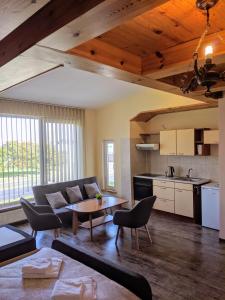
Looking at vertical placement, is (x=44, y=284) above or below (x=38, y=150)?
below

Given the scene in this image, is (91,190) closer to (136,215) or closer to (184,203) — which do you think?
(136,215)

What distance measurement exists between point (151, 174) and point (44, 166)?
2731mm

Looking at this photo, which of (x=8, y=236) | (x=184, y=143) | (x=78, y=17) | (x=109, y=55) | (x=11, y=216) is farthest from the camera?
(x=184, y=143)

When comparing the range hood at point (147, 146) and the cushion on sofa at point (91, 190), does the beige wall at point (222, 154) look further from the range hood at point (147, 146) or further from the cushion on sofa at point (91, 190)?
the cushion on sofa at point (91, 190)

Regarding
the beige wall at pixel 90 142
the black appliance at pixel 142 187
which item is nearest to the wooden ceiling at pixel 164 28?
the black appliance at pixel 142 187

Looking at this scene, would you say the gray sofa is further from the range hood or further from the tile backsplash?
the tile backsplash

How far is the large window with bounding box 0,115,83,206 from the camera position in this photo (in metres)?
4.87

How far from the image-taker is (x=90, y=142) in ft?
21.7

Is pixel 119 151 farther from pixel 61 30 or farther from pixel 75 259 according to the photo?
pixel 61 30

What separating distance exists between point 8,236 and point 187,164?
4.11 meters

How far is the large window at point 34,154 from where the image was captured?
4.87m

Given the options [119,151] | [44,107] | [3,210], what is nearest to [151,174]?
[119,151]

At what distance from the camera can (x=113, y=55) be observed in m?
2.11

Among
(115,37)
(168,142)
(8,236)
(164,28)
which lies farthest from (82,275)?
(168,142)
